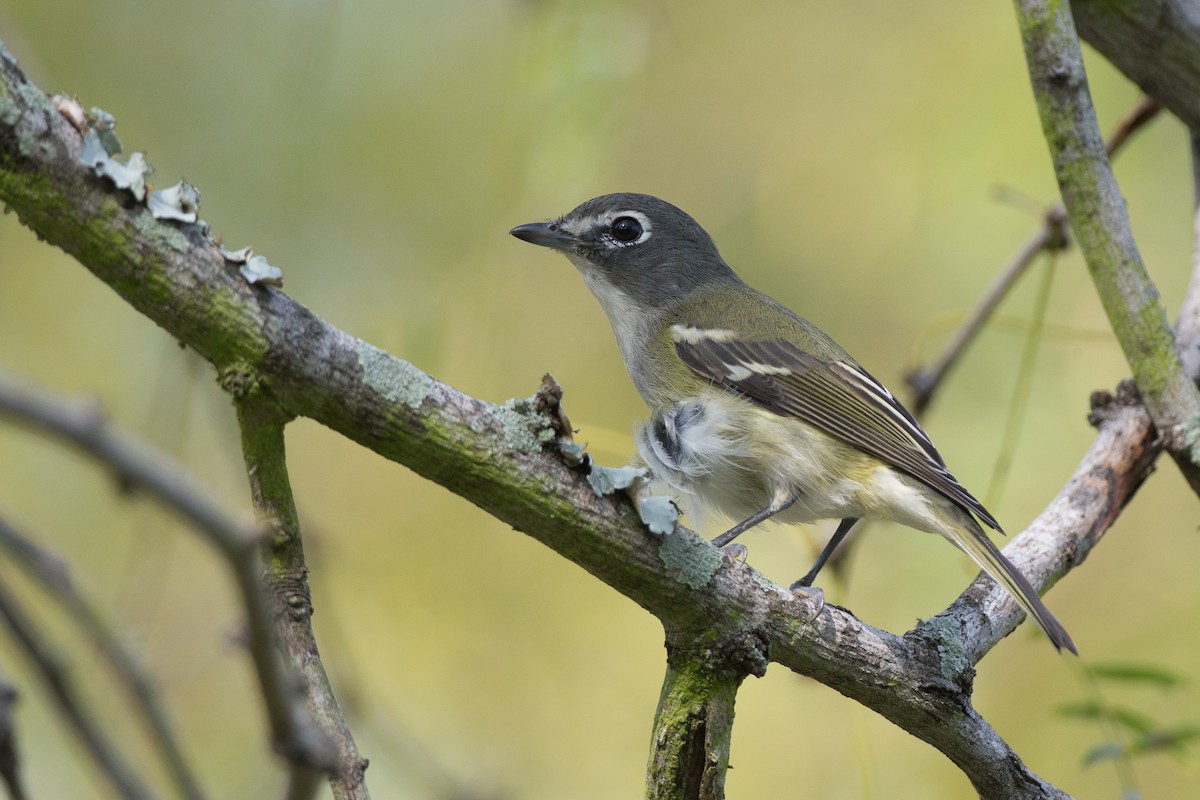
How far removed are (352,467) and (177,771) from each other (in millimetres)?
4417

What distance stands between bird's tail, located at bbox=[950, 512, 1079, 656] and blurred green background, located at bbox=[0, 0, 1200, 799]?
109 cm

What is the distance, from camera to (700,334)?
151 inches

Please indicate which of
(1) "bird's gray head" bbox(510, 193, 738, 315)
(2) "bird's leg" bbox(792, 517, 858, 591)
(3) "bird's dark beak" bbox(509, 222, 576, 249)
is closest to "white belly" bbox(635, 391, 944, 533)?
(2) "bird's leg" bbox(792, 517, 858, 591)

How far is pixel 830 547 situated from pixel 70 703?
2.86 meters

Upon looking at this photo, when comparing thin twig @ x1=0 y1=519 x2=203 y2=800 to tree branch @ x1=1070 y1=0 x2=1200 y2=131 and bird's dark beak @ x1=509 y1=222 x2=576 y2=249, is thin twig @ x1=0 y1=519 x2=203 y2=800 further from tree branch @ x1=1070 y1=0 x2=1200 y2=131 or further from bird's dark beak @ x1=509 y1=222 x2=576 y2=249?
tree branch @ x1=1070 y1=0 x2=1200 y2=131

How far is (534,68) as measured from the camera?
4082mm

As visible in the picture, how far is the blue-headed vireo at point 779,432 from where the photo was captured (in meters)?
3.32

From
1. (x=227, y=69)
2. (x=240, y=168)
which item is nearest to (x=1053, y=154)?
(x=240, y=168)

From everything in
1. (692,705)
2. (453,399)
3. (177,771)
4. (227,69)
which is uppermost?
(227,69)

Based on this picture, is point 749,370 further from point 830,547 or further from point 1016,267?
point 1016,267

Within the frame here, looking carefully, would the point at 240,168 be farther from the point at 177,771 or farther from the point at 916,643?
the point at 177,771

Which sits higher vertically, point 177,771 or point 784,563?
point 784,563

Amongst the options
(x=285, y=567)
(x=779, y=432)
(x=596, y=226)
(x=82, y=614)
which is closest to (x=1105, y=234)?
(x=779, y=432)

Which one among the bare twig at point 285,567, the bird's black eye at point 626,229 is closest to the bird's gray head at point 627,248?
the bird's black eye at point 626,229
